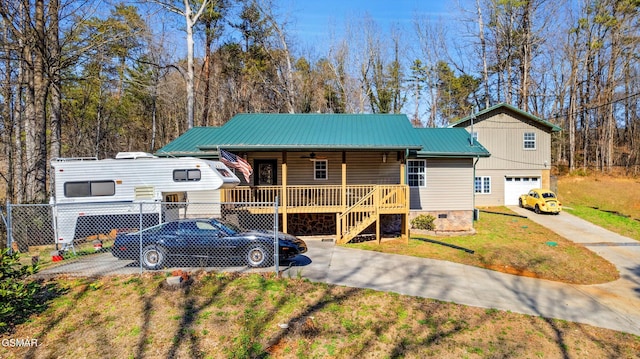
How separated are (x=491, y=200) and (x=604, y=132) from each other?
803 inches

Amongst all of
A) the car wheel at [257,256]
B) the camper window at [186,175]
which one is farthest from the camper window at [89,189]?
the car wheel at [257,256]

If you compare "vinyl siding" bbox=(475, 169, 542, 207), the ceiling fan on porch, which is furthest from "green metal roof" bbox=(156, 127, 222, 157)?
"vinyl siding" bbox=(475, 169, 542, 207)

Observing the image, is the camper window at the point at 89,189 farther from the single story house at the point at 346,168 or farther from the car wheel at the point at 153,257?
the car wheel at the point at 153,257

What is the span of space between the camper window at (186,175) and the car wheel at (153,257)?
10.5ft

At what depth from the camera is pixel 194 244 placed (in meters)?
7.85

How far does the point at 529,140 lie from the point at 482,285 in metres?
17.2

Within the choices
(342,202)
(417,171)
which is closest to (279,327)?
(342,202)

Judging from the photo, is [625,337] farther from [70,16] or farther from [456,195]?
[70,16]

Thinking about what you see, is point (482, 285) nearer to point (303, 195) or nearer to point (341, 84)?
point (303, 195)

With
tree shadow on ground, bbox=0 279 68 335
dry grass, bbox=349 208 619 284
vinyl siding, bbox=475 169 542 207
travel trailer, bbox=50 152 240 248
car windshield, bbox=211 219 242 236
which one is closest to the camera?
tree shadow on ground, bbox=0 279 68 335

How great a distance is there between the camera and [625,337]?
592cm

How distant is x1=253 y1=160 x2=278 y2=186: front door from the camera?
14.6 metres

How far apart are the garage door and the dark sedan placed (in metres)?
18.3

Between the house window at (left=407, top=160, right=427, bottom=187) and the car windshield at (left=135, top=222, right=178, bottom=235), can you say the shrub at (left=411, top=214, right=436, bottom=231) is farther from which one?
the car windshield at (left=135, top=222, right=178, bottom=235)
